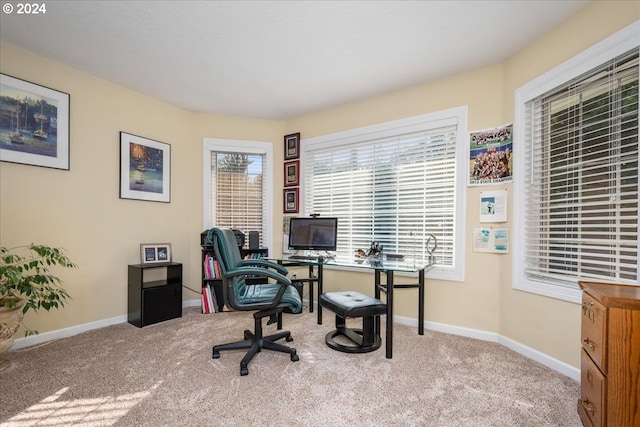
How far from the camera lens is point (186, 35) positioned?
7.68 feet

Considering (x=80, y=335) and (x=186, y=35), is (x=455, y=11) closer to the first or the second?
(x=186, y=35)

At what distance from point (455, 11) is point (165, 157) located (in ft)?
11.1

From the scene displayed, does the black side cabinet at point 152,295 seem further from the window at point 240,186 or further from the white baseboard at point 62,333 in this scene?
the window at point 240,186

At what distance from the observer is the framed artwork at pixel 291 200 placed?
162 inches

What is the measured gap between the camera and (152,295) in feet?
10.4

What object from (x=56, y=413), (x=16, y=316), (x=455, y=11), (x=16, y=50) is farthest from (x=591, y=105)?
(x=16, y=50)

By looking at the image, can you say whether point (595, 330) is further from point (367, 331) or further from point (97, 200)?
point (97, 200)

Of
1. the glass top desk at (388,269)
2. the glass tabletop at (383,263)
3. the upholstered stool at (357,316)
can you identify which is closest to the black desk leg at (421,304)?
the glass top desk at (388,269)

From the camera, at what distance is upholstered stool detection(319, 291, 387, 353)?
2432 mm

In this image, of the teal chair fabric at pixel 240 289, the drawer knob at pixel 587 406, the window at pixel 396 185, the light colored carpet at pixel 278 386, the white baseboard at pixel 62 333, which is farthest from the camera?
the window at pixel 396 185

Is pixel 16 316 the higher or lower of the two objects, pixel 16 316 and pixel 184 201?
the lower

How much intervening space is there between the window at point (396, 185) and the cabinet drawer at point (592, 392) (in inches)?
57.0

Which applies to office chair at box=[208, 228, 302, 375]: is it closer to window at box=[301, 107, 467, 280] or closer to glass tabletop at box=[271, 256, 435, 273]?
glass tabletop at box=[271, 256, 435, 273]

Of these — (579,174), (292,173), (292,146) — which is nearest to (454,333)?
(579,174)
